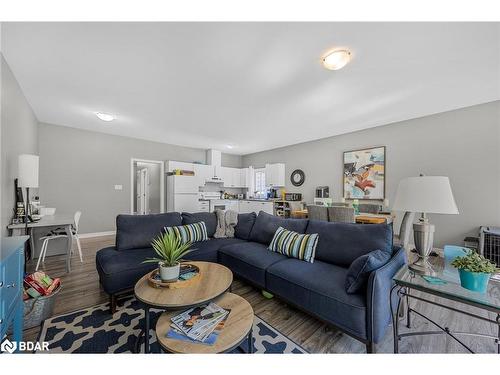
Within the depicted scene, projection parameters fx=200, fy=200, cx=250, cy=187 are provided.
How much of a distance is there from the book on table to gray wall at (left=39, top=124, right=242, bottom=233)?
4.92 meters

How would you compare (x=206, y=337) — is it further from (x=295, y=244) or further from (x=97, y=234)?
(x=97, y=234)

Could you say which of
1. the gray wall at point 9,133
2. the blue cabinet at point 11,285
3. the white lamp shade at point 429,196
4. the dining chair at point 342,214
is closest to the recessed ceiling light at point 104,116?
the gray wall at point 9,133

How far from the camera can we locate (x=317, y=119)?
154 inches

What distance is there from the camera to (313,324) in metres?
1.73

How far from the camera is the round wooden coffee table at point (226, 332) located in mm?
1007

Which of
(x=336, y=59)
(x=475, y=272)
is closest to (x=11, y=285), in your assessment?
(x=475, y=272)

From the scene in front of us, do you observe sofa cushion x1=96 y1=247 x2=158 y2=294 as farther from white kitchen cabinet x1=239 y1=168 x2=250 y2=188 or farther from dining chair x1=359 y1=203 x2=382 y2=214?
white kitchen cabinet x1=239 y1=168 x2=250 y2=188

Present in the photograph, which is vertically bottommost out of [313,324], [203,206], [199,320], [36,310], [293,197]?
[313,324]

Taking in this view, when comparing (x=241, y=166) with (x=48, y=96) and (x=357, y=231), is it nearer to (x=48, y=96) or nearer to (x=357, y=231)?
(x=48, y=96)

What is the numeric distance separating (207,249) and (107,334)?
122cm

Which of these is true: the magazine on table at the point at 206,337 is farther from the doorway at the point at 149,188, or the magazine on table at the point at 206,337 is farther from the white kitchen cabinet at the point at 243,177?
the white kitchen cabinet at the point at 243,177

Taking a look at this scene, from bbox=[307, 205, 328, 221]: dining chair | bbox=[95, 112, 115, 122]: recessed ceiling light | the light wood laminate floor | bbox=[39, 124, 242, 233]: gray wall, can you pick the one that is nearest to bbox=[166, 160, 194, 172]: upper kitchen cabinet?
bbox=[39, 124, 242, 233]: gray wall
